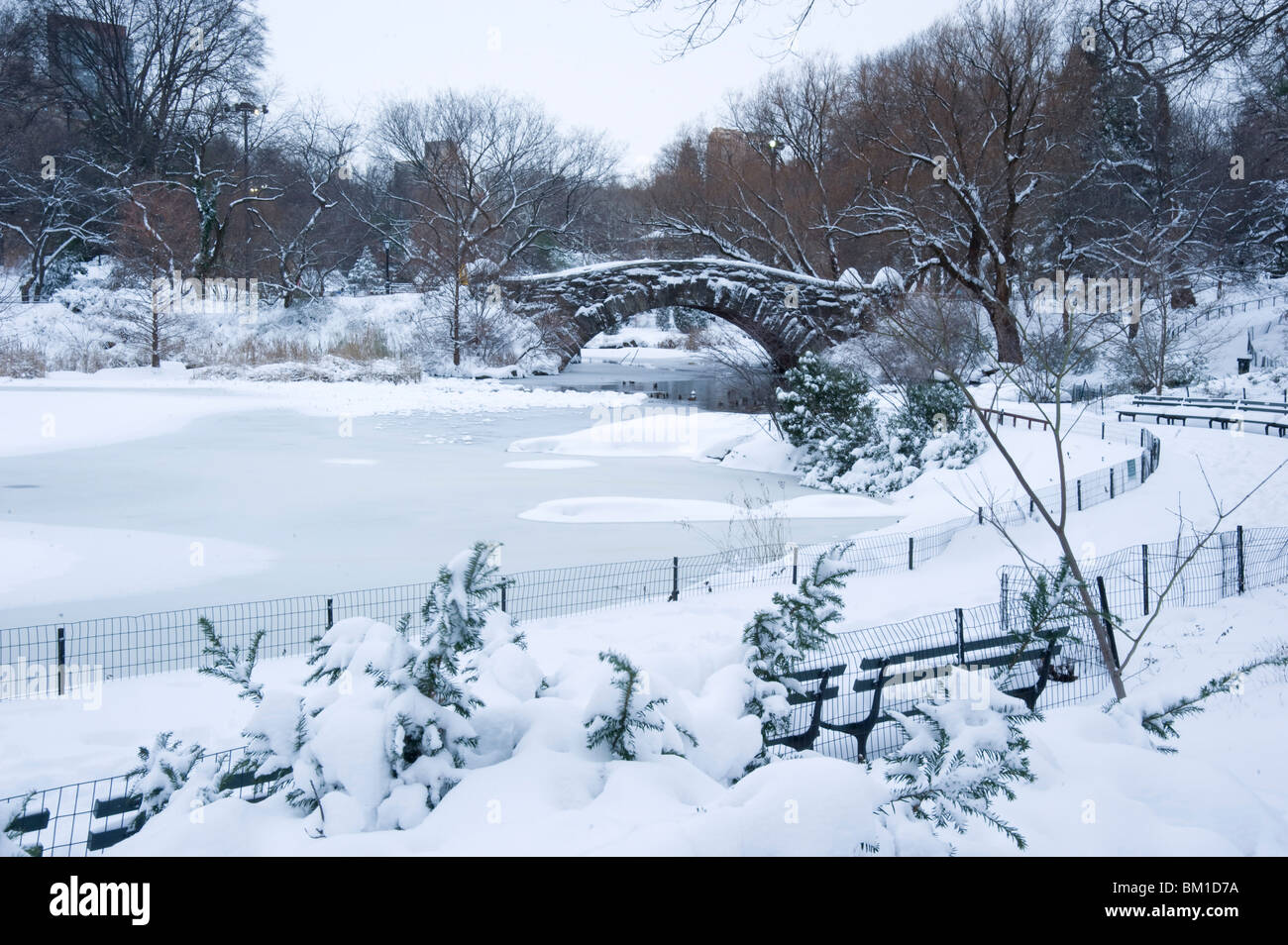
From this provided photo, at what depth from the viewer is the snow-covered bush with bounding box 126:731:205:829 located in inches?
133

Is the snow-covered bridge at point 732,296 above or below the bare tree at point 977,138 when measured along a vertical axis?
below

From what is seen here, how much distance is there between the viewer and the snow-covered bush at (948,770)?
280 cm

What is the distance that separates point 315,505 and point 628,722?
1155 cm

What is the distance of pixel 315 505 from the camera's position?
13.9 m

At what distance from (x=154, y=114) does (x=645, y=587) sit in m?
29.5

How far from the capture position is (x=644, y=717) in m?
3.33

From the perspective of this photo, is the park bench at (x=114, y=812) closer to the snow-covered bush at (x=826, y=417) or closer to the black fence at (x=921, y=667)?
the black fence at (x=921, y=667)

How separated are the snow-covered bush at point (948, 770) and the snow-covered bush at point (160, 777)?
2359 millimetres

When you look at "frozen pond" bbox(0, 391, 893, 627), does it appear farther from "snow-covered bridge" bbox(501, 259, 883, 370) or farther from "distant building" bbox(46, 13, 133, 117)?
"snow-covered bridge" bbox(501, 259, 883, 370)

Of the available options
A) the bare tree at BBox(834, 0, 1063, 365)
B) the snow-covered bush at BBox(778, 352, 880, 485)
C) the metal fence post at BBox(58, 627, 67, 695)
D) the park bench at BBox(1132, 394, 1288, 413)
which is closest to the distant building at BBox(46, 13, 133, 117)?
the snow-covered bush at BBox(778, 352, 880, 485)

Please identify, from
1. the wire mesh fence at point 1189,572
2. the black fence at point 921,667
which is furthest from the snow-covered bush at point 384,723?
the wire mesh fence at point 1189,572

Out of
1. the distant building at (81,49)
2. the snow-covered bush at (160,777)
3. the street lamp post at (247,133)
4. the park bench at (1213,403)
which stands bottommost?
the snow-covered bush at (160,777)

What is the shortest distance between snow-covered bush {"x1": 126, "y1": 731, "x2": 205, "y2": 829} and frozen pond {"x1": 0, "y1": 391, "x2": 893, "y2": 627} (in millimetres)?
6104

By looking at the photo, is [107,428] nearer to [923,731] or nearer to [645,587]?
[645,587]
